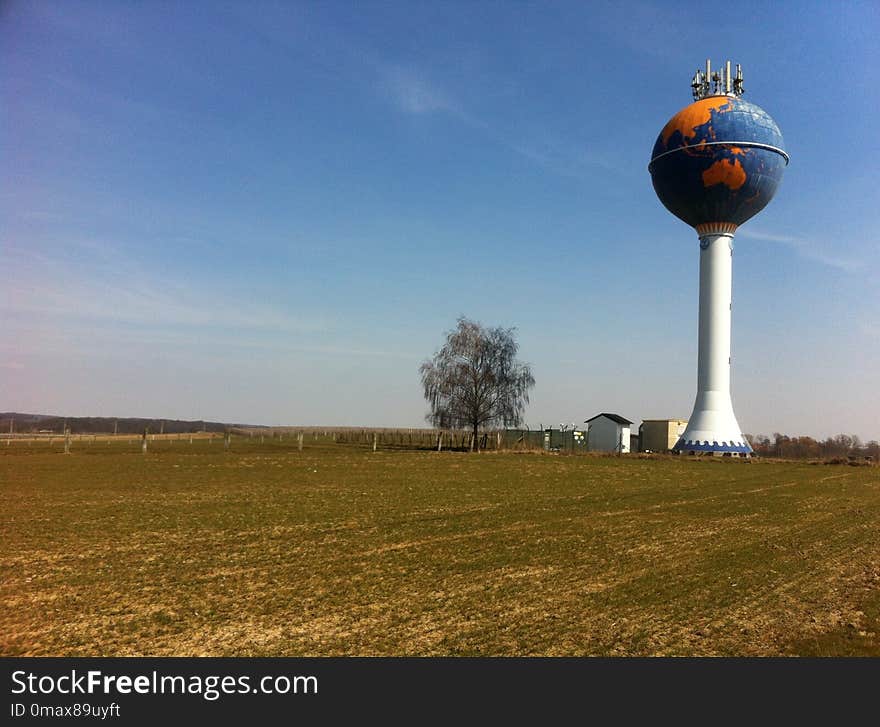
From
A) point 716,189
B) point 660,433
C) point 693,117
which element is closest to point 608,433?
point 660,433

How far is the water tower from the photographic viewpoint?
115ft

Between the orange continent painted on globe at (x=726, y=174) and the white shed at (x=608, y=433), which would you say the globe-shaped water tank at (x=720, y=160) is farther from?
the white shed at (x=608, y=433)

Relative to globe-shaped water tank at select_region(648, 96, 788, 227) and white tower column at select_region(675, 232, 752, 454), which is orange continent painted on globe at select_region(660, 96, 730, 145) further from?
white tower column at select_region(675, 232, 752, 454)

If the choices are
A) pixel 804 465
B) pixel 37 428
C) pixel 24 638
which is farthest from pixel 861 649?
pixel 37 428

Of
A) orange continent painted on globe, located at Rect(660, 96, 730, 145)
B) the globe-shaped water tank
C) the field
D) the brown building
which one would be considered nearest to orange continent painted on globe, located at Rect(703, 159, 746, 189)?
the globe-shaped water tank

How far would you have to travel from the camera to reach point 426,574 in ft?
23.8

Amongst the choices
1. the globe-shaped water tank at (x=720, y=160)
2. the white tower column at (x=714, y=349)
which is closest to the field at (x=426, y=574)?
the white tower column at (x=714, y=349)

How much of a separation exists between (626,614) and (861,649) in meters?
1.69

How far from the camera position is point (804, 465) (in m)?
33.4

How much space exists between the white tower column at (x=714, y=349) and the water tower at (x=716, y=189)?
52 mm

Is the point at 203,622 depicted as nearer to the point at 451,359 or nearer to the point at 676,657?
the point at 676,657

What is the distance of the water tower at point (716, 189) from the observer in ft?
115

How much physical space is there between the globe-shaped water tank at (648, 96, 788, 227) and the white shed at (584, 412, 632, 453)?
50.4 ft

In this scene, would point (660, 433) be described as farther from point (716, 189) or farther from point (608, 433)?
point (716, 189)
